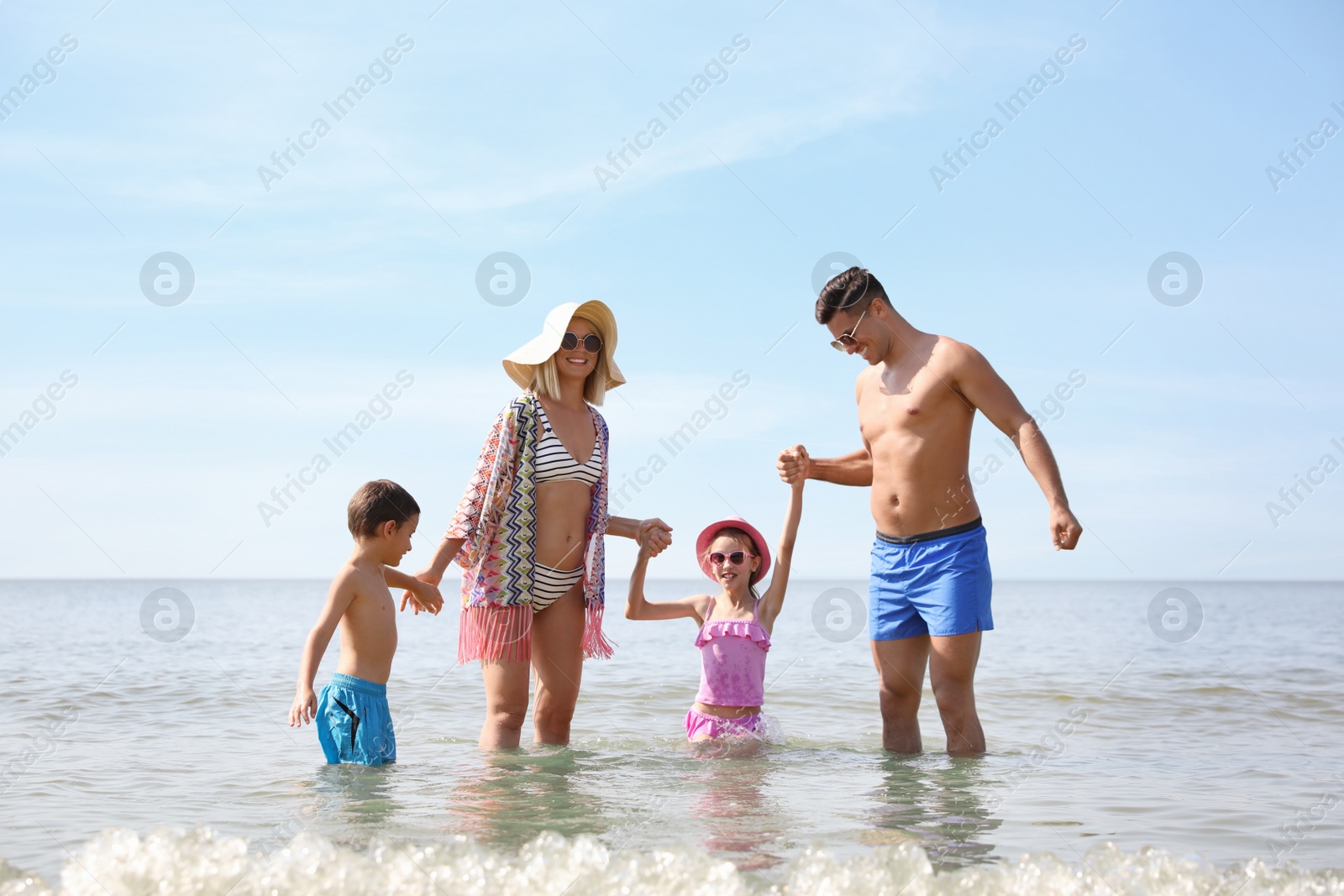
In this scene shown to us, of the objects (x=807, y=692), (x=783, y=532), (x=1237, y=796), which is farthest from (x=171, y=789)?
(x=807, y=692)

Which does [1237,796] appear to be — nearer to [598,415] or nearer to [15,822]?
[598,415]

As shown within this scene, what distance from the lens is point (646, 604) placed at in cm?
533

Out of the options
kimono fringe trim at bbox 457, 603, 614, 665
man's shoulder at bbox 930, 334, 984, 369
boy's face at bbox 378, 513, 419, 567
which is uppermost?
man's shoulder at bbox 930, 334, 984, 369

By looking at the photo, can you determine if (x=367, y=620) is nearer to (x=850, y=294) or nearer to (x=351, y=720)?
(x=351, y=720)

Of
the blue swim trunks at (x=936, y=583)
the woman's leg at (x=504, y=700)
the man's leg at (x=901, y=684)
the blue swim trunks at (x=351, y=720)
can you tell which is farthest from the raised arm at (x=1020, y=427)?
the blue swim trunks at (x=351, y=720)

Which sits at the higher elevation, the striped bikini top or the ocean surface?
the striped bikini top

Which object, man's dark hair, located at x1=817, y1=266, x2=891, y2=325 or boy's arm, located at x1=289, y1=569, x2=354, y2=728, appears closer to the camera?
boy's arm, located at x1=289, y1=569, x2=354, y2=728

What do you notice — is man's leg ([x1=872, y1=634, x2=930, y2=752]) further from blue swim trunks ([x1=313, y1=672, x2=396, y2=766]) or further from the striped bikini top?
blue swim trunks ([x1=313, y1=672, x2=396, y2=766])

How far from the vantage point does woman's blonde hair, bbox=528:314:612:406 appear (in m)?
5.00

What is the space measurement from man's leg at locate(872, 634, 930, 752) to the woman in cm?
122

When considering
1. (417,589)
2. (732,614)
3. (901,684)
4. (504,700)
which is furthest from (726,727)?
(417,589)

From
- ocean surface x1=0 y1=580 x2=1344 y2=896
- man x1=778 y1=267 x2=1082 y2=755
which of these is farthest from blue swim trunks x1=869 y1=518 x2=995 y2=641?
ocean surface x1=0 y1=580 x2=1344 y2=896

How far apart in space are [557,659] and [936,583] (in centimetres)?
186

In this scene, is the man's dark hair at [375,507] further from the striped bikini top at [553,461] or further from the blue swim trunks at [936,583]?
the blue swim trunks at [936,583]
